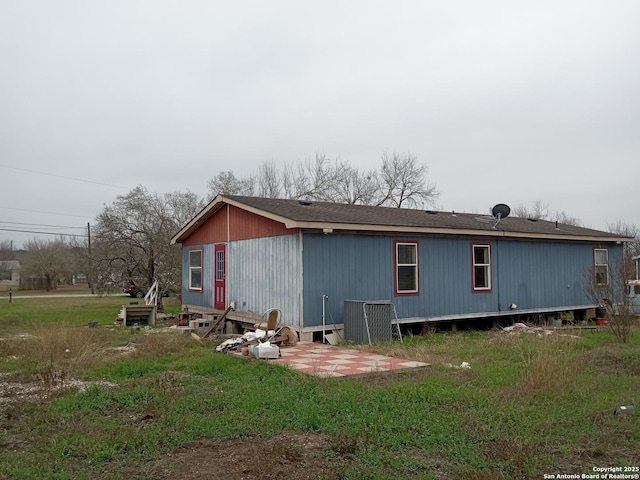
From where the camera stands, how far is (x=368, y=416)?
19.1 ft

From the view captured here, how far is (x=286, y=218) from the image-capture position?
39.1 feet

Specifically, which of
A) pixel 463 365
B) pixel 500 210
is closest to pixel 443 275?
pixel 500 210

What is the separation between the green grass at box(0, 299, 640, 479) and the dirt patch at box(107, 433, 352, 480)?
14cm

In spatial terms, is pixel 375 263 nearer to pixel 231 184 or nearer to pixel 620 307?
pixel 620 307

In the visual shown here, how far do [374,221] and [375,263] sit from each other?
3.29 ft

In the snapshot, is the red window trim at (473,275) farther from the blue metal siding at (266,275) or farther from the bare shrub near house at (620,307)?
the blue metal siding at (266,275)

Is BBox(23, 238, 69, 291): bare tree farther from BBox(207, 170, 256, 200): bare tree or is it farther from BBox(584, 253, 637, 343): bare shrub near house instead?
BBox(584, 253, 637, 343): bare shrub near house

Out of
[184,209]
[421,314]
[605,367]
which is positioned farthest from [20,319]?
[605,367]

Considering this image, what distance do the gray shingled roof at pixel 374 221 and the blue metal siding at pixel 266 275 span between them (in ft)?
2.26

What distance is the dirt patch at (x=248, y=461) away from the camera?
14.2 feet

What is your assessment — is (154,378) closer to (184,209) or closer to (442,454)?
(442,454)

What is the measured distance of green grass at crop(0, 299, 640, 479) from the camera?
4617mm

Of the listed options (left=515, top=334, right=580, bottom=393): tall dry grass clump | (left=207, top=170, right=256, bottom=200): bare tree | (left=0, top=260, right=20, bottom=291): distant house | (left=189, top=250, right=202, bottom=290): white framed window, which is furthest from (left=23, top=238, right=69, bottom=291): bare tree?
(left=515, top=334, right=580, bottom=393): tall dry grass clump

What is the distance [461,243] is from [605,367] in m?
6.66
